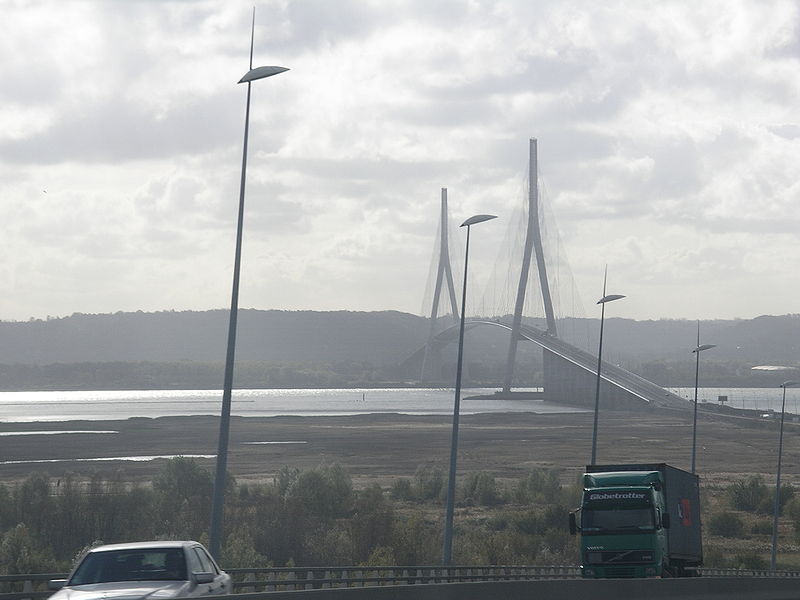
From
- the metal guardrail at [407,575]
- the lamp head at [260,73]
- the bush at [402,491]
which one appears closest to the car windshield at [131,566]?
the lamp head at [260,73]

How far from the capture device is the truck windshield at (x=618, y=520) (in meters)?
30.9

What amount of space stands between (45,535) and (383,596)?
38.3 m

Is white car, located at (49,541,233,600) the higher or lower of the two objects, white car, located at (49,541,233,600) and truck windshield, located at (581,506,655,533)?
the higher

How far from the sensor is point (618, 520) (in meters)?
31.0

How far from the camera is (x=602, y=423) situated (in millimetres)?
157125

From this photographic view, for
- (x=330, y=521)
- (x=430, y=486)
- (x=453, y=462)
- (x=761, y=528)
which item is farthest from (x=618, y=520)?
(x=430, y=486)

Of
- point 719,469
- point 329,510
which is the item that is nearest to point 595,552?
point 329,510

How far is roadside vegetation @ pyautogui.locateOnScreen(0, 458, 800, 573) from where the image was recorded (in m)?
49.2

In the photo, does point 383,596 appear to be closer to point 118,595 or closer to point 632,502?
point 118,595

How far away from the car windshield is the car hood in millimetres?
163

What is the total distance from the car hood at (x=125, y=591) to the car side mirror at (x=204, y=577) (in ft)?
0.44

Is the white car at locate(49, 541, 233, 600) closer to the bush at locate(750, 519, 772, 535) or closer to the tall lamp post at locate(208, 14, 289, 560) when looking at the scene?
the tall lamp post at locate(208, 14, 289, 560)

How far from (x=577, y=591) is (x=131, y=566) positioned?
1152 centimetres

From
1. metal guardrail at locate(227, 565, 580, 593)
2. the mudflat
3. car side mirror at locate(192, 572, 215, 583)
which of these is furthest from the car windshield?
the mudflat
